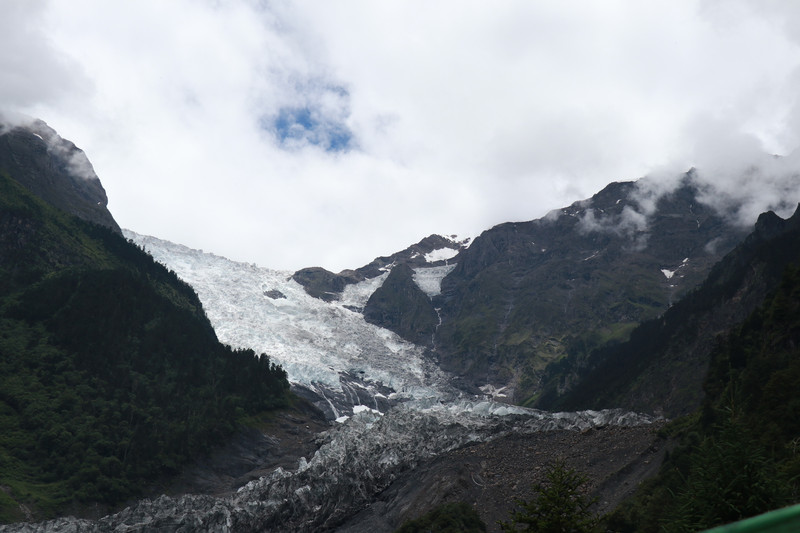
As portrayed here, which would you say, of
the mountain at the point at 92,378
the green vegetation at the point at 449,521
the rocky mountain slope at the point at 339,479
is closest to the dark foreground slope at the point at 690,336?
the rocky mountain slope at the point at 339,479

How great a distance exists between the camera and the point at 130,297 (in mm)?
134375

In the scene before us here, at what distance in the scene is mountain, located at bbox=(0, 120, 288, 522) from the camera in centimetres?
9327

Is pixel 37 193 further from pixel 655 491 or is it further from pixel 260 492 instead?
pixel 655 491

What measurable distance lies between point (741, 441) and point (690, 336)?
134 meters

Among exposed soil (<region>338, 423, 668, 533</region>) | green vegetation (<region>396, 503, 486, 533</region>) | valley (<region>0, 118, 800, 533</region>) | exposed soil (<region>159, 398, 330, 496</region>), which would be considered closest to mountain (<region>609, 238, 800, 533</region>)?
valley (<region>0, 118, 800, 533</region>)

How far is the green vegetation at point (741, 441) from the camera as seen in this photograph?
16.4 metres

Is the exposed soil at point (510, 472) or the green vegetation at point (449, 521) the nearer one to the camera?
the green vegetation at point (449, 521)

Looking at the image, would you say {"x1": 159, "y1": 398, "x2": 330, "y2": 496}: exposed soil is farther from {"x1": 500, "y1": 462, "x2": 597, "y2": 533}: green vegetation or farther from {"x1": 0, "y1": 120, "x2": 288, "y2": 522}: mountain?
{"x1": 500, "y1": 462, "x2": 597, "y2": 533}: green vegetation

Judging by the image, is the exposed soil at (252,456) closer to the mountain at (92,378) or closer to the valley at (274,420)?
the valley at (274,420)

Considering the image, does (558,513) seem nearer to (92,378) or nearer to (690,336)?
(92,378)

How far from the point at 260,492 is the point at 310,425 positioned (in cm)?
4380

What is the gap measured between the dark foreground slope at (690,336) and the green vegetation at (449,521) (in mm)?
71493

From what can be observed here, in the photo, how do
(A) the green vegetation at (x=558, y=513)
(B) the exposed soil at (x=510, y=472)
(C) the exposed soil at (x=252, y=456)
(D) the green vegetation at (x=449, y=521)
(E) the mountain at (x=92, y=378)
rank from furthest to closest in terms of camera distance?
(C) the exposed soil at (x=252, y=456), (E) the mountain at (x=92, y=378), (B) the exposed soil at (x=510, y=472), (D) the green vegetation at (x=449, y=521), (A) the green vegetation at (x=558, y=513)

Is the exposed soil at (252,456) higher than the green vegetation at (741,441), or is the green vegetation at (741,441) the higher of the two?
the green vegetation at (741,441)
